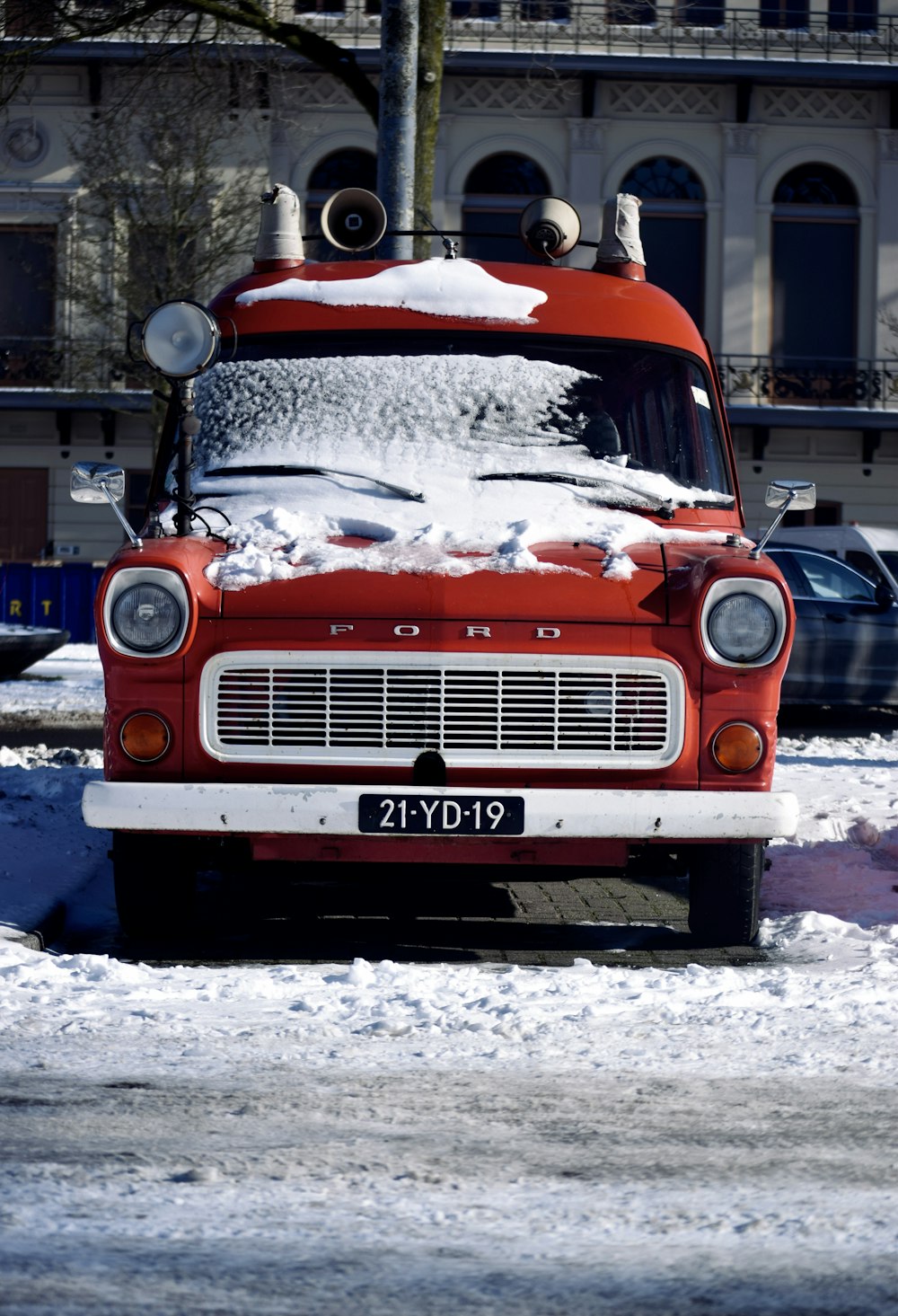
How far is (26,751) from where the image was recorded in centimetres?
1149

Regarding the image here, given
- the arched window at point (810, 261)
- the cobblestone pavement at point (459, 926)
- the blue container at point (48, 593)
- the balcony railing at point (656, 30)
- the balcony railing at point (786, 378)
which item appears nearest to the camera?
the cobblestone pavement at point (459, 926)

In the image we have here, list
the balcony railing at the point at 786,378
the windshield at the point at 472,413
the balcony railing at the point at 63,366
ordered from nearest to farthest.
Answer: the windshield at the point at 472,413 → the balcony railing at the point at 63,366 → the balcony railing at the point at 786,378

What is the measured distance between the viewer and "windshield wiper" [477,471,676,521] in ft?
21.9

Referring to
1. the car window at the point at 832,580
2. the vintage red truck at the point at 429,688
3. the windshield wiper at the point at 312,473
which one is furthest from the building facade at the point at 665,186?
the vintage red truck at the point at 429,688

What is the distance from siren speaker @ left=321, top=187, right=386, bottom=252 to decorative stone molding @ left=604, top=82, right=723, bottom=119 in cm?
2531

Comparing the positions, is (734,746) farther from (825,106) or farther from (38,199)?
(825,106)

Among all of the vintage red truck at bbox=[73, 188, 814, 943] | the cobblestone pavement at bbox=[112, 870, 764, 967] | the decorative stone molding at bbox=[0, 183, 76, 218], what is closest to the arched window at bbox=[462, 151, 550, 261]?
the decorative stone molding at bbox=[0, 183, 76, 218]

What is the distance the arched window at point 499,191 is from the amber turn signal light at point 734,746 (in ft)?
88.8

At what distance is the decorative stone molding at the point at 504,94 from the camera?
3173cm

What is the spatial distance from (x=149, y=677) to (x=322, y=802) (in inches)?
26.5

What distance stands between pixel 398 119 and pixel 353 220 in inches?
227

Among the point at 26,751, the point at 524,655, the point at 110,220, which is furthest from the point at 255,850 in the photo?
the point at 110,220

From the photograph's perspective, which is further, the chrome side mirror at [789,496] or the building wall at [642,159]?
the building wall at [642,159]

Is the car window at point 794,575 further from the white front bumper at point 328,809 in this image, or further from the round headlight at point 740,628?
the white front bumper at point 328,809
